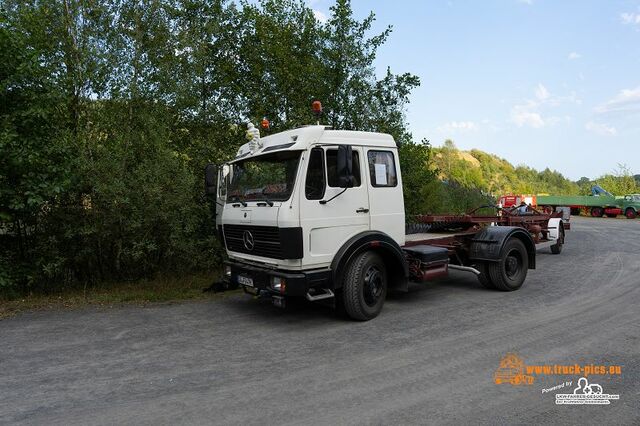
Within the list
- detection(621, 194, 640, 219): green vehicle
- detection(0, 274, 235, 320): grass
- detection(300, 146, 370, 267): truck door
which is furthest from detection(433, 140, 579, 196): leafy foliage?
detection(300, 146, 370, 267): truck door

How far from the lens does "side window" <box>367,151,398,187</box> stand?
6167 millimetres

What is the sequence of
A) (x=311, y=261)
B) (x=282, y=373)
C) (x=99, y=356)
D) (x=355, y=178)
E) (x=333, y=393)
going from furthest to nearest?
(x=355, y=178), (x=311, y=261), (x=99, y=356), (x=282, y=373), (x=333, y=393)

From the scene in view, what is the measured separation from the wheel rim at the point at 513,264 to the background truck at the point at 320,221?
1654mm

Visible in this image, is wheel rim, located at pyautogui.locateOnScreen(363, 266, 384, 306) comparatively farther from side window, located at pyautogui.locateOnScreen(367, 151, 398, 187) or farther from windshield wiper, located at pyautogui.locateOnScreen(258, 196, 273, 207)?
windshield wiper, located at pyautogui.locateOnScreen(258, 196, 273, 207)

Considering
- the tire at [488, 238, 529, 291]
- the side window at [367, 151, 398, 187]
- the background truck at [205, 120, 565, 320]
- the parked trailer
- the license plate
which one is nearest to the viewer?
the background truck at [205, 120, 565, 320]

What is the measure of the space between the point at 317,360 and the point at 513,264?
16.4 feet

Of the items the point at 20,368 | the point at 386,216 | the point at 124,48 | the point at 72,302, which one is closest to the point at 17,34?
the point at 124,48

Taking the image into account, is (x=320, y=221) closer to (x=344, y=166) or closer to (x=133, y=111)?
(x=344, y=166)

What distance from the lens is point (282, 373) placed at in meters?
4.21

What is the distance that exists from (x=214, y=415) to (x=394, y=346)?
90.0 inches

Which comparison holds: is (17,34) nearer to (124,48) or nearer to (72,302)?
(124,48)

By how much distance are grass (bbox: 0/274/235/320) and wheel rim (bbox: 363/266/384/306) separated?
10.5ft

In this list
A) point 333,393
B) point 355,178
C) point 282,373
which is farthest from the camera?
point 355,178

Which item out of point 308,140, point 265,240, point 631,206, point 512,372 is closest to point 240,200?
point 265,240
